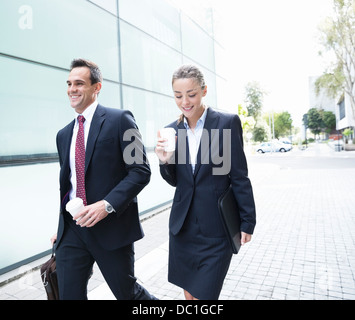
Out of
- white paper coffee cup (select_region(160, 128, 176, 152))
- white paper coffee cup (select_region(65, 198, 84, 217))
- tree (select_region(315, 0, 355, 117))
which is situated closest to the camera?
white paper coffee cup (select_region(65, 198, 84, 217))

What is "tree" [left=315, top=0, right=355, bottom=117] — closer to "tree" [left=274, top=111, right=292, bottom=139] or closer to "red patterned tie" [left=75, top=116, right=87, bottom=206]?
"red patterned tie" [left=75, top=116, right=87, bottom=206]

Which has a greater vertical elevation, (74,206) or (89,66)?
(89,66)

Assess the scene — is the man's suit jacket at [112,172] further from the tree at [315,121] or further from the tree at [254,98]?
the tree at [315,121]

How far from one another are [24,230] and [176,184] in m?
3.04

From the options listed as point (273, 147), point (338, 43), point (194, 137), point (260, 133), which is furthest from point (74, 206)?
point (260, 133)

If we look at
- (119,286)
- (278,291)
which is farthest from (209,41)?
(119,286)

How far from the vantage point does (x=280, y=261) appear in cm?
401

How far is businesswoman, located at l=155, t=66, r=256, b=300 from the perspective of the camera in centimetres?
200

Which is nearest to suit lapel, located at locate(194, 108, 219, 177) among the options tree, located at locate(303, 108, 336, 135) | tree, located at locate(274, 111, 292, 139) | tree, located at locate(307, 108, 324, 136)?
tree, located at locate(274, 111, 292, 139)

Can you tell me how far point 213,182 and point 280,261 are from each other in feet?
8.41

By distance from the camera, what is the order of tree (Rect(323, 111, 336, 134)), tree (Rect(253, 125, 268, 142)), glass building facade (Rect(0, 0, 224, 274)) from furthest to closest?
tree (Rect(323, 111, 336, 134))
tree (Rect(253, 125, 268, 142))
glass building facade (Rect(0, 0, 224, 274))

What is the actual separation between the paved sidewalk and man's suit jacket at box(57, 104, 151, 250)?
146 cm

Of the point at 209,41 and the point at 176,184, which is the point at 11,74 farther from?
the point at 209,41

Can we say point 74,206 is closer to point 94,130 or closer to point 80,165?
point 80,165
